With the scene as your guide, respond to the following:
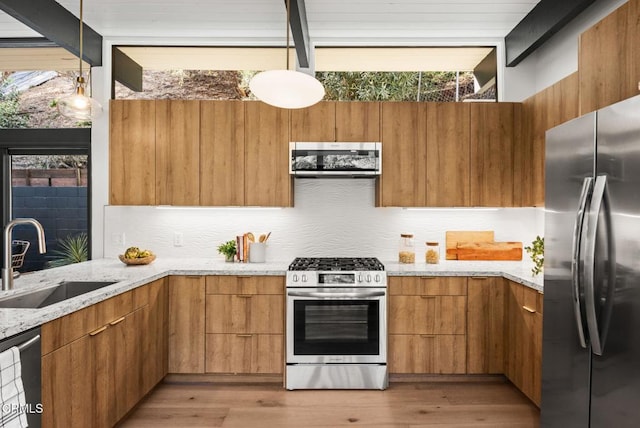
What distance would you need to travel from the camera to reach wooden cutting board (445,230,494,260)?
3.85 meters

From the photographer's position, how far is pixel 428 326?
10.7 feet

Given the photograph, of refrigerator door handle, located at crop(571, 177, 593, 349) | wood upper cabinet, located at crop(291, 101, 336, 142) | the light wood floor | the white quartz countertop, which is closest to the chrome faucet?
the white quartz countertop

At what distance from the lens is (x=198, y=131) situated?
3.57 meters

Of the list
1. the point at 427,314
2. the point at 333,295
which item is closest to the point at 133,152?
the point at 333,295

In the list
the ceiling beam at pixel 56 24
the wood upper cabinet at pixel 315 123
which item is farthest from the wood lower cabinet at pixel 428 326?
the ceiling beam at pixel 56 24

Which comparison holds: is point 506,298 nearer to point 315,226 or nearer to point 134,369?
point 315,226

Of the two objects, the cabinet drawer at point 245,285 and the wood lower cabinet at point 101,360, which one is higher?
the cabinet drawer at point 245,285

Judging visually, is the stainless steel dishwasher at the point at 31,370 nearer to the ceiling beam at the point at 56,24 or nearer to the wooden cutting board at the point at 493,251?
the ceiling beam at the point at 56,24

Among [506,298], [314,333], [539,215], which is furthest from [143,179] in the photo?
[539,215]

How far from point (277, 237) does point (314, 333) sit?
3.52 feet

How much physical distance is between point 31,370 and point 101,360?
0.59 m

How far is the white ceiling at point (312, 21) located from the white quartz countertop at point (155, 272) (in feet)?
6.56

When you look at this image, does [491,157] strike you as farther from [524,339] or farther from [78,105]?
[78,105]

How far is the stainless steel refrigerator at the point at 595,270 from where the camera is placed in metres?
1.54
